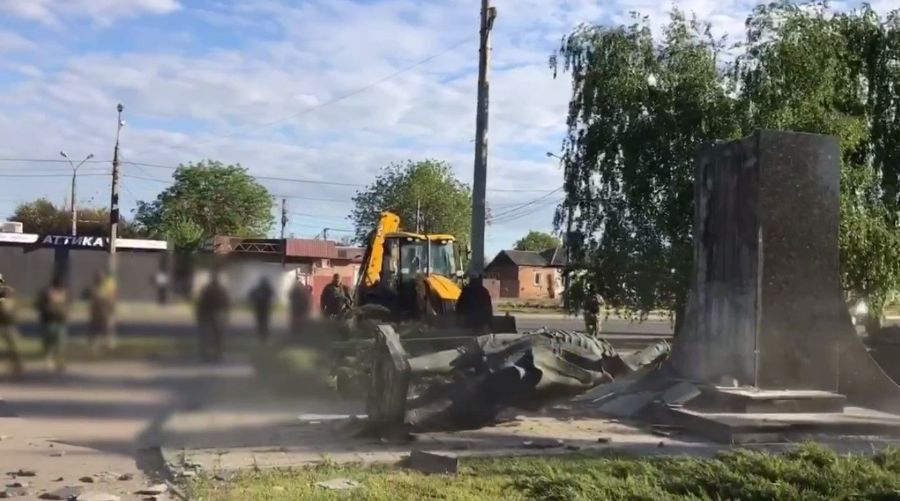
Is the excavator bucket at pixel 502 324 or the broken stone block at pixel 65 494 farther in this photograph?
the excavator bucket at pixel 502 324

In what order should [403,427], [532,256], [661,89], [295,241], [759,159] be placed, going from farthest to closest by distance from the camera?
[532,256] < [661,89] < [295,241] < [759,159] < [403,427]

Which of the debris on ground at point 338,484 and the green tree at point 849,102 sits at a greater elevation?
the green tree at point 849,102

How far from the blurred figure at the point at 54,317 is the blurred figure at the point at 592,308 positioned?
35.0ft

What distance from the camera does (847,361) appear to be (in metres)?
12.8

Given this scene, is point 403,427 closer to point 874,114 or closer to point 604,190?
point 604,190

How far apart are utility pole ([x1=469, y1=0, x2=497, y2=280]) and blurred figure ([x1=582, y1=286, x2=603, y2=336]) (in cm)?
213

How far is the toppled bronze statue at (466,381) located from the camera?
10.6m

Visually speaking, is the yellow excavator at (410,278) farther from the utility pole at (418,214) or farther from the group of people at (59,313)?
the utility pole at (418,214)

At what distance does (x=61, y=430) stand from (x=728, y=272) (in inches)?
345

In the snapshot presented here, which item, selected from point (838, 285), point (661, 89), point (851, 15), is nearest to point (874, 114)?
point (851, 15)

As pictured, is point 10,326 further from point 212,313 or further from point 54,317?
point 212,313

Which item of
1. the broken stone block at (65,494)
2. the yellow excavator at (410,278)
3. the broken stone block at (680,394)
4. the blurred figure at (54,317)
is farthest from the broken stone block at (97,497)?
the yellow excavator at (410,278)

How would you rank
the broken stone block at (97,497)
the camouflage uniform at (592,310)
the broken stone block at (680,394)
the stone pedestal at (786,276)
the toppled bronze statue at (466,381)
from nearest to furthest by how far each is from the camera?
the broken stone block at (97,497), the toppled bronze statue at (466,381), the stone pedestal at (786,276), the broken stone block at (680,394), the camouflage uniform at (592,310)

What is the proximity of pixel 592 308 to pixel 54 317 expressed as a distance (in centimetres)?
1350
